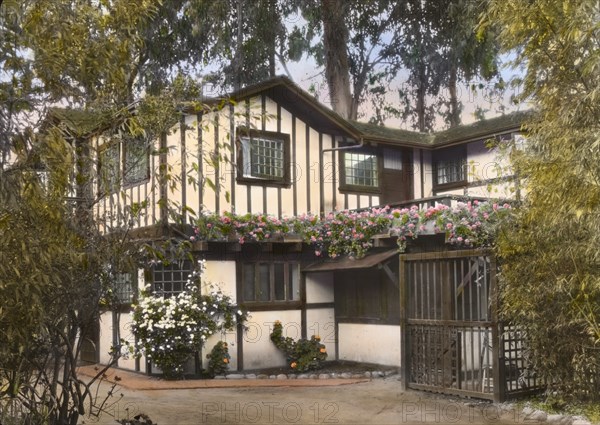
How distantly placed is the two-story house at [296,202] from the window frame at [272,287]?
0.02 m

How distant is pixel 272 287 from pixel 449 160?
213 inches

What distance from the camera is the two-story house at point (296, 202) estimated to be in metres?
15.8

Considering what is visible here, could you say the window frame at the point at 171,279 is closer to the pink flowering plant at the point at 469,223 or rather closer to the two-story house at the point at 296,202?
Answer: the two-story house at the point at 296,202

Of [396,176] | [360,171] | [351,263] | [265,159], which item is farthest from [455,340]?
[396,176]

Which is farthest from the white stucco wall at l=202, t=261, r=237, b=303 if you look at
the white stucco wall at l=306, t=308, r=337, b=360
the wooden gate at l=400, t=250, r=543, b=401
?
the wooden gate at l=400, t=250, r=543, b=401

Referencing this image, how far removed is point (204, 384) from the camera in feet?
46.7

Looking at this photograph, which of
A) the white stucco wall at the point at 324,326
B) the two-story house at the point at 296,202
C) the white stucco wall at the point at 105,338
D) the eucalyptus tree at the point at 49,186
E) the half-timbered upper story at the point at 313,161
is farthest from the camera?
the white stucco wall at the point at 105,338

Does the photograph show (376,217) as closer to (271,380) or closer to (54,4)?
(271,380)

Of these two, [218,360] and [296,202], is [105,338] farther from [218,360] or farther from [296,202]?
[296,202]

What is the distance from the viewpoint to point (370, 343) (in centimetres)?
1650

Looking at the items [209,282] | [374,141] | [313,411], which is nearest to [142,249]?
[313,411]

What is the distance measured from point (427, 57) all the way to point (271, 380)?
14.4 m

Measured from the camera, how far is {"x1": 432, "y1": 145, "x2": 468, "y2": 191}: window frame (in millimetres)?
18391

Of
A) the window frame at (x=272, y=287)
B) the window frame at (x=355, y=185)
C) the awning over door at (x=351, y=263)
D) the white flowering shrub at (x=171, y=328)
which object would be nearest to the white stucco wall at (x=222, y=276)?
the window frame at (x=272, y=287)
